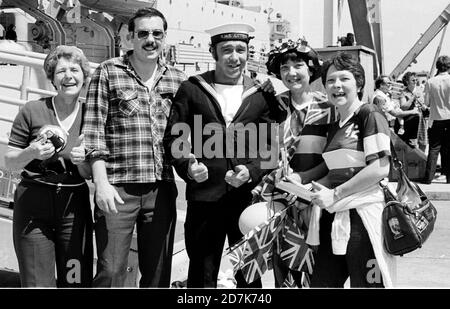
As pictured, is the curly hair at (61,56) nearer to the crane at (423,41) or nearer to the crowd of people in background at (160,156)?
the crowd of people in background at (160,156)

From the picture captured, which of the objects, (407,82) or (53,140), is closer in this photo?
(53,140)

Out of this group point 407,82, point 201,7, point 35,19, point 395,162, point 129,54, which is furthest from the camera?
point 201,7

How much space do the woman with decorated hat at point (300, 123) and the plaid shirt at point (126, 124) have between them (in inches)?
30.2

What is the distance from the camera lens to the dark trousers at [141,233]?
3584 mm

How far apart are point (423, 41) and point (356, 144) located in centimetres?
1398

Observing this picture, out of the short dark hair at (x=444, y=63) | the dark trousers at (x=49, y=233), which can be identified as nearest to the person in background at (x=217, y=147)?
the dark trousers at (x=49, y=233)

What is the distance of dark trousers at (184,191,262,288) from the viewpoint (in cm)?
366

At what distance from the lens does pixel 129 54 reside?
3773 mm

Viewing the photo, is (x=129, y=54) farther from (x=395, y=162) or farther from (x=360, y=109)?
(x=395, y=162)

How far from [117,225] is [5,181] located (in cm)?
229

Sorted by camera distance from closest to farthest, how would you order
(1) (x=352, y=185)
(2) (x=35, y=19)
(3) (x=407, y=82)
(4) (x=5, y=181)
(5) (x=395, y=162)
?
(1) (x=352, y=185), (5) (x=395, y=162), (4) (x=5, y=181), (3) (x=407, y=82), (2) (x=35, y=19)

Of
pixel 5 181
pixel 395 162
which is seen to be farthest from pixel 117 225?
pixel 5 181

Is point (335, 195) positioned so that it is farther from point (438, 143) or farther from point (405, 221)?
point (438, 143)

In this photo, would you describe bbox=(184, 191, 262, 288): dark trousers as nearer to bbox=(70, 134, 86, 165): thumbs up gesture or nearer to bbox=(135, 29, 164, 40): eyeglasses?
bbox=(70, 134, 86, 165): thumbs up gesture
